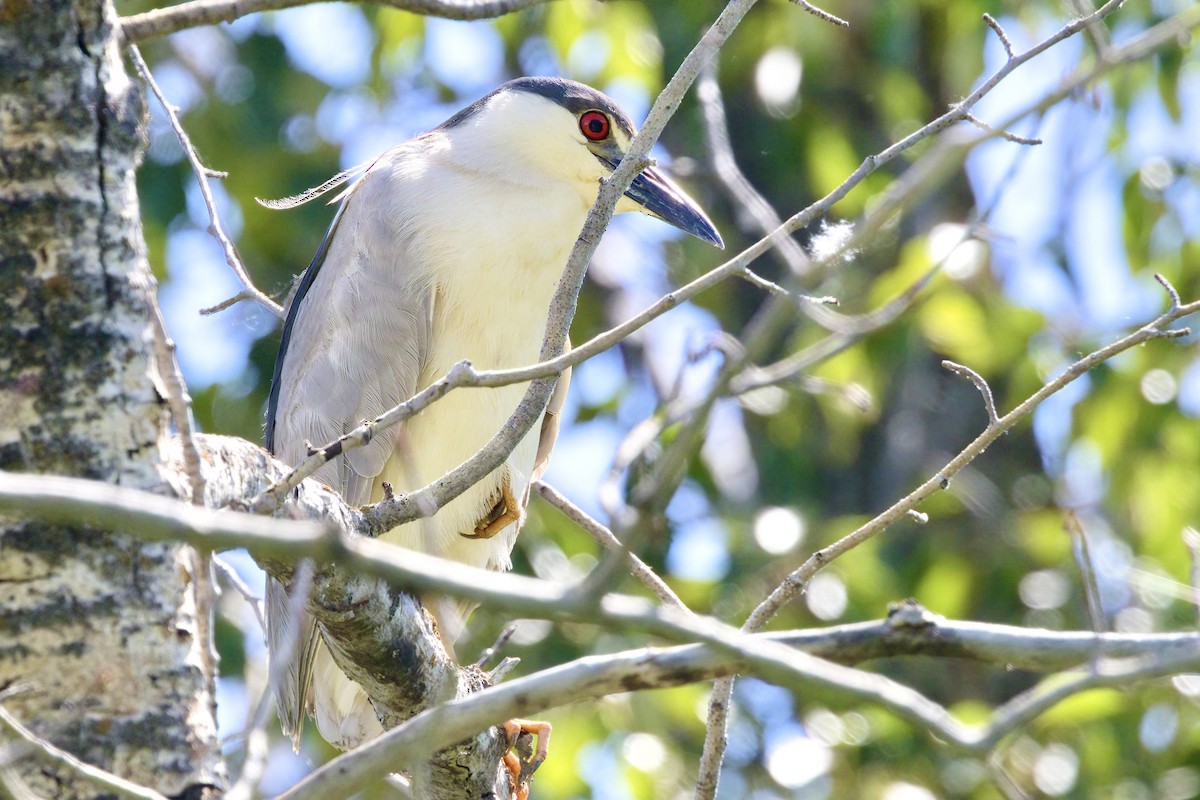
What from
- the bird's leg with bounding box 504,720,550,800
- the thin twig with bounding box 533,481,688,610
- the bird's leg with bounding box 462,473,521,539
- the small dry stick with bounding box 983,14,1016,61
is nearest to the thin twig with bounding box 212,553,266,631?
the thin twig with bounding box 533,481,688,610

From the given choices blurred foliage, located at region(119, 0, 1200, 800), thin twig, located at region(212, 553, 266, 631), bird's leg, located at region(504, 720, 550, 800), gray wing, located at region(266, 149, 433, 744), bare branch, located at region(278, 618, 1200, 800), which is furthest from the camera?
blurred foliage, located at region(119, 0, 1200, 800)

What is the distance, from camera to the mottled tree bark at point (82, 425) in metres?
1.18

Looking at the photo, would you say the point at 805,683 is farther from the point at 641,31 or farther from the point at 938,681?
the point at 938,681

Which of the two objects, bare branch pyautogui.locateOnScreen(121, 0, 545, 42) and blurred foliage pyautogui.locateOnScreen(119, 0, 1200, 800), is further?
blurred foliage pyautogui.locateOnScreen(119, 0, 1200, 800)

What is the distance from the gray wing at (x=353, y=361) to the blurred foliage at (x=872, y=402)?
648 mm

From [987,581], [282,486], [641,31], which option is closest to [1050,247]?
[987,581]

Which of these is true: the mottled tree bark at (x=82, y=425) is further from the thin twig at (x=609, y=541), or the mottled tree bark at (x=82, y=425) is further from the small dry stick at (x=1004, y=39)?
the small dry stick at (x=1004, y=39)

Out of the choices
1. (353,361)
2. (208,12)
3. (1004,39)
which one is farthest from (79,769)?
(353,361)

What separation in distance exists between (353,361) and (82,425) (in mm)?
1847

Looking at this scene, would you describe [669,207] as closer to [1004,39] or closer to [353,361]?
[353,361]

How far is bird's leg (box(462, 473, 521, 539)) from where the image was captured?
120 inches

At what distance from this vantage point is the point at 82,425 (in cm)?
121

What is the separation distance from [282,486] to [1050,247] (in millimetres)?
3690

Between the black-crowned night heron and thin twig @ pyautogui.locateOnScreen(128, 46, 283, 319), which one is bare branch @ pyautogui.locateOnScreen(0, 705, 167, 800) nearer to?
thin twig @ pyautogui.locateOnScreen(128, 46, 283, 319)
